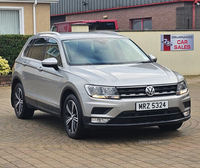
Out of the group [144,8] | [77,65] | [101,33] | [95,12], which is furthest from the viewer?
[95,12]

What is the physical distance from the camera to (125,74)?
7277 mm

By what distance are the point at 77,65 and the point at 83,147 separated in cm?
154

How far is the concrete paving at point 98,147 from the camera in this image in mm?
5934

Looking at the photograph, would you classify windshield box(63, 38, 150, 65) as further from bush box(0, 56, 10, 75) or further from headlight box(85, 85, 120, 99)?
bush box(0, 56, 10, 75)

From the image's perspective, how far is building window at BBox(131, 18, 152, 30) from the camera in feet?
88.5

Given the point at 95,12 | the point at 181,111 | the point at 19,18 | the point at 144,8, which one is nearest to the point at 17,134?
the point at 181,111

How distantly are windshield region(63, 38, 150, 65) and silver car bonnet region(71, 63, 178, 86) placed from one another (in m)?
0.30

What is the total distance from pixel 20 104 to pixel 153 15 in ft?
58.7

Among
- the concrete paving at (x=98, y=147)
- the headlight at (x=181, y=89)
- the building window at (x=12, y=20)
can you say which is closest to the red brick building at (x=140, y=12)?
the building window at (x=12, y=20)

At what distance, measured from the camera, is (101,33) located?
9039mm

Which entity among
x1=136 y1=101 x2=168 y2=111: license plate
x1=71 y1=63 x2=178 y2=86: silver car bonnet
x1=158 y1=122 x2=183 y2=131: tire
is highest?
x1=71 y1=63 x2=178 y2=86: silver car bonnet

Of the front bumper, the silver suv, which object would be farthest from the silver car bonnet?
the front bumper

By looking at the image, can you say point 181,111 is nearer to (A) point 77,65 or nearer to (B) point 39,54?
(A) point 77,65

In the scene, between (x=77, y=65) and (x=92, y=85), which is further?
(x=77, y=65)
